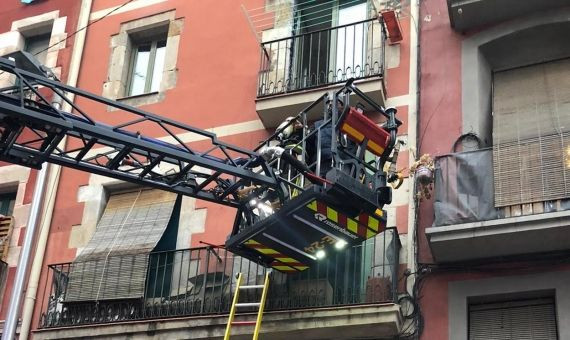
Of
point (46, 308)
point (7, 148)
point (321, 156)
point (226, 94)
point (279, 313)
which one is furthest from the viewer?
point (226, 94)

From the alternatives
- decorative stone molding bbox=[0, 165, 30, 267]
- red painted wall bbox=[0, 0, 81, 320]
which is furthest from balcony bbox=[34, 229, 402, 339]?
red painted wall bbox=[0, 0, 81, 320]

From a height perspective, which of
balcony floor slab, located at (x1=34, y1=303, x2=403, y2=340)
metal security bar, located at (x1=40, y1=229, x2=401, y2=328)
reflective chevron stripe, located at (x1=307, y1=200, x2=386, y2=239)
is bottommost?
balcony floor slab, located at (x1=34, y1=303, x2=403, y2=340)

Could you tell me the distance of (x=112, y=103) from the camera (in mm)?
11312

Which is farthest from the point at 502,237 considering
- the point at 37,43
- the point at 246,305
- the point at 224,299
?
the point at 37,43

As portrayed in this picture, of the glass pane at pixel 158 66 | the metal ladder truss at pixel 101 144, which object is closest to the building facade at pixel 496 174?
the metal ladder truss at pixel 101 144

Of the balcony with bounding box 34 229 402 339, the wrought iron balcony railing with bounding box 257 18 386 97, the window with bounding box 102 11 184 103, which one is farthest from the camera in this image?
the window with bounding box 102 11 184 103

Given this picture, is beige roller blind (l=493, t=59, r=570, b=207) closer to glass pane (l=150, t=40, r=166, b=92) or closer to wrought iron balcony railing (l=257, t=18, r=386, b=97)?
wrought iron balcony railing (l=257, t=18, r=386, b=97)

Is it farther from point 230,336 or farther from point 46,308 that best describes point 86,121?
point 46,308

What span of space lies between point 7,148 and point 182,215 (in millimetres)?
4304

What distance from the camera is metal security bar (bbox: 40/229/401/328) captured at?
12.7 metres

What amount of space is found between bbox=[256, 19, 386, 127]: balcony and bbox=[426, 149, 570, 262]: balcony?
197 centimetres

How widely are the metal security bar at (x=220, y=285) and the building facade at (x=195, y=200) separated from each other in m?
0.02

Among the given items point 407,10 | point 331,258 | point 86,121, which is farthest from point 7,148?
point 407,10

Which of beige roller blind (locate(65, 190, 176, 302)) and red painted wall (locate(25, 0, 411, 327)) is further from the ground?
red painted wall (locate(25, 0, 411, 327))
